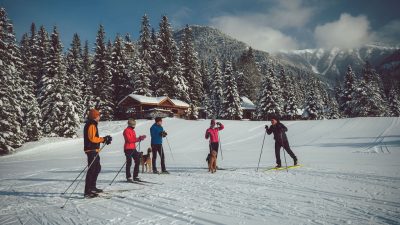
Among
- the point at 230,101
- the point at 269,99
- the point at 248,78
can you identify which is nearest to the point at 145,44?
the point at 230,101

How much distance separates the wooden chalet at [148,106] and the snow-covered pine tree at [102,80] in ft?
7.62

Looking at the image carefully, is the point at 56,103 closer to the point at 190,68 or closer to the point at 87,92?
the point at 87,92

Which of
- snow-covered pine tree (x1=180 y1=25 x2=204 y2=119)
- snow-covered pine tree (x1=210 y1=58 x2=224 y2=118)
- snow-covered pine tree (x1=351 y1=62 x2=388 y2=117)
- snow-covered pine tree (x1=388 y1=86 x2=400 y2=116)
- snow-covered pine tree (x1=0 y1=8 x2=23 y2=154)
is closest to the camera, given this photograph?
snow-covered pine tree (x1=0 y1=8 x2=23 y2=154)

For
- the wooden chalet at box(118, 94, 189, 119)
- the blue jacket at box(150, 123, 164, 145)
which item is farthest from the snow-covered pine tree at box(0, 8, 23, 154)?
the blue jacket at box(150, 123, 164, 145)

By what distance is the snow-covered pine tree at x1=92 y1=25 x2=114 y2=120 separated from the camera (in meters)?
48.2

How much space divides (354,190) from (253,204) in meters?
2.59

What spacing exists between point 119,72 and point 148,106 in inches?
438

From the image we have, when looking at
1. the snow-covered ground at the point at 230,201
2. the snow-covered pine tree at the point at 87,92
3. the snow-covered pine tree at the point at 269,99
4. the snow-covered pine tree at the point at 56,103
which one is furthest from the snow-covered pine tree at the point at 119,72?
the snow-covered ground at the point at 230,201

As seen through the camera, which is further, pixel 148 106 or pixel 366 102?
pixel 366 102

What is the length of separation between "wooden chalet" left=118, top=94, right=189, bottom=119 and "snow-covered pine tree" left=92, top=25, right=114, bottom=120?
2.32 metres

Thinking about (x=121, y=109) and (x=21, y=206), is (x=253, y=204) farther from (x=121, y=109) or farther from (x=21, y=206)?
(x=121, y=109)

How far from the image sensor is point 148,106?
46.0 m

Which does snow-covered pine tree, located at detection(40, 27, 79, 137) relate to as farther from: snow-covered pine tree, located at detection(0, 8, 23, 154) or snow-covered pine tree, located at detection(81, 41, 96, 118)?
snow-covered pine tree, located at detection(81, 41, 96, 118)

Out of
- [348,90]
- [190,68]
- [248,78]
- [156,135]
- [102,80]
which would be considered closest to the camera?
[156,135]
